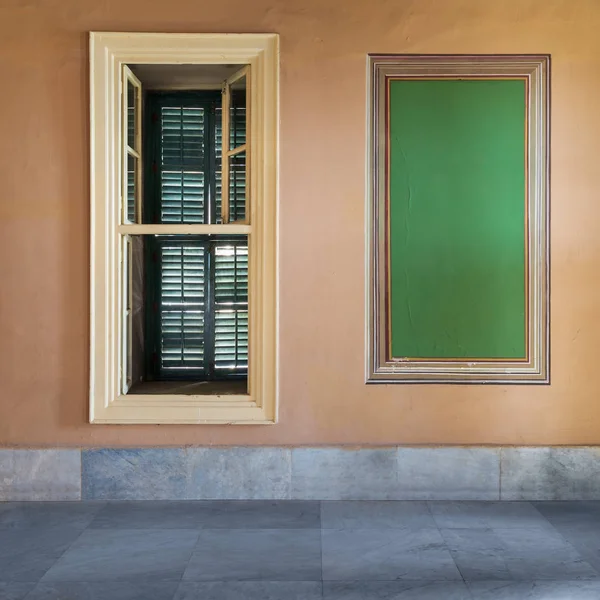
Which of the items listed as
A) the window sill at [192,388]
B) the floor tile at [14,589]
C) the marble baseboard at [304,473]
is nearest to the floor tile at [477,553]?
the marble baseboard at [304,473]

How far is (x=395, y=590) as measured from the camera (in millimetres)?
2457

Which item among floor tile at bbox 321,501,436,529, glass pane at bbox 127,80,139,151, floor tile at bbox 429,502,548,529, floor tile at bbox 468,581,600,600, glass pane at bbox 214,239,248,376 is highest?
glass pane at bbox 127,80,139,151

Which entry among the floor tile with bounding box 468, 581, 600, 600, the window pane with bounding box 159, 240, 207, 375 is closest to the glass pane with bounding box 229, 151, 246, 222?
the window pane with bounding box 159, 240, 207, 375

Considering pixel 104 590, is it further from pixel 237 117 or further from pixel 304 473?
pixel 237 117

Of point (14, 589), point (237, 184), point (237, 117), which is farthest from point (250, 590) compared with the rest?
point (237, 117)

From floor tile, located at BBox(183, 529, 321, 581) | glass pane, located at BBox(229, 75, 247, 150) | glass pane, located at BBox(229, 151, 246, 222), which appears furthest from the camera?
glass pane, located at BBox(229, 151, 246, 222)

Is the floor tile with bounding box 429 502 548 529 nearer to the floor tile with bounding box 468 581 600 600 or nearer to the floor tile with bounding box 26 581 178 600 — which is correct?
the floor tile with bounding box 468 581 600 600

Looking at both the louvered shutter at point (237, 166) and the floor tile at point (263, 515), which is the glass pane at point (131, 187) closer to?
the louvered shutter at point (237, 166)

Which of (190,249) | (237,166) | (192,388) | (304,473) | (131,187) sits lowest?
(304,473)

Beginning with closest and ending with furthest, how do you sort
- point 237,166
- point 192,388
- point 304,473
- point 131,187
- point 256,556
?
point 256,556 → point 304,473 → point 131,187 → point 192,388 → point 237,166

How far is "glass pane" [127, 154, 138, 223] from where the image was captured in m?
3.64

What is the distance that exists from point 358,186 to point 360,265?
0.43m

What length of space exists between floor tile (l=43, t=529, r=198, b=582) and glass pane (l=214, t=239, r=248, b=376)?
132 centimetres

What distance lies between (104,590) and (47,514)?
3.22 feet
